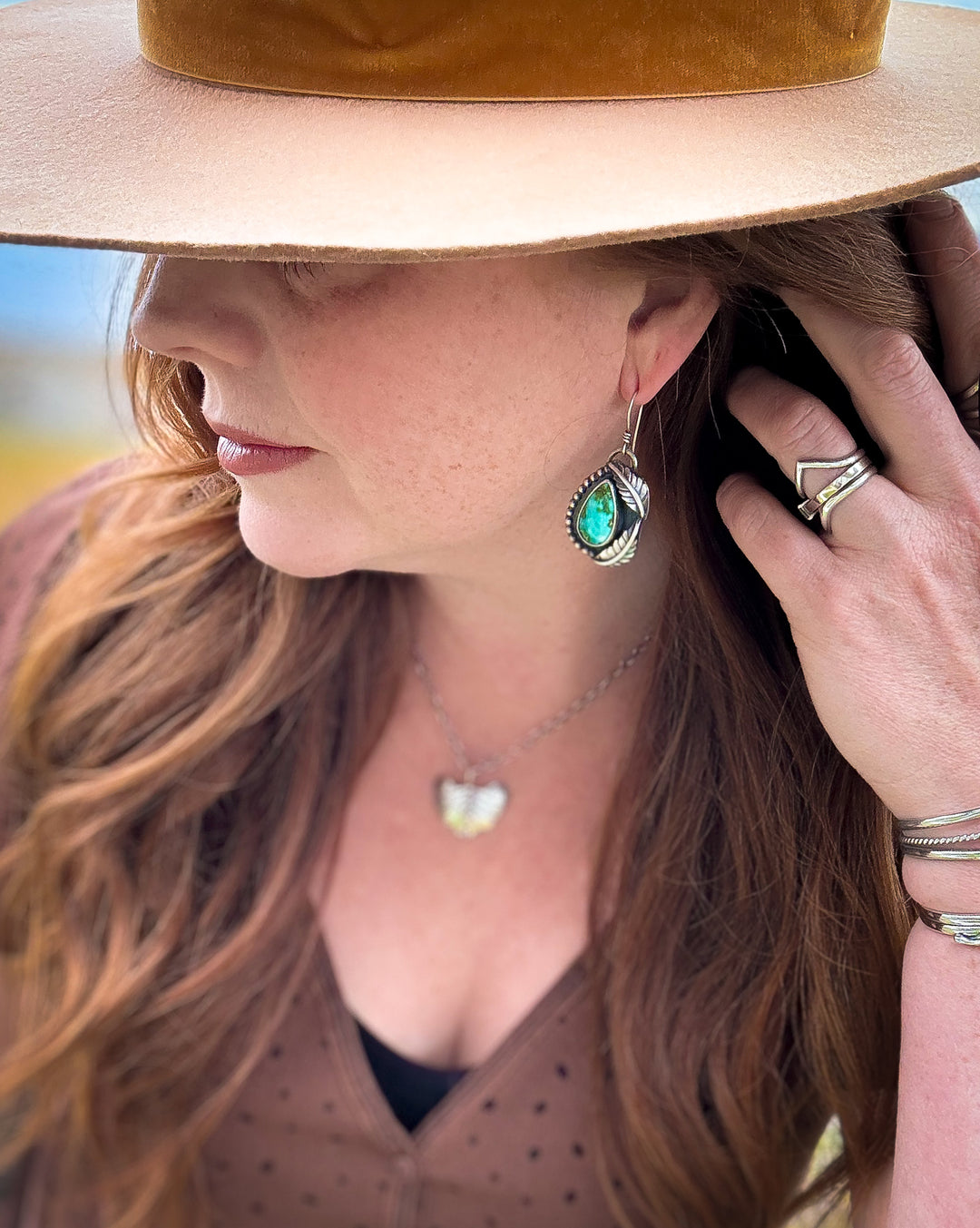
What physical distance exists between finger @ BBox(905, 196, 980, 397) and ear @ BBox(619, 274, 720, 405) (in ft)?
0.59

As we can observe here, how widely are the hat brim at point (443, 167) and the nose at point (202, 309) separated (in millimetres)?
107

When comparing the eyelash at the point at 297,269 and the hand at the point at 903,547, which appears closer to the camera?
the eyelash at the point at 297,269

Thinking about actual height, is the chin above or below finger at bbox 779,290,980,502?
below

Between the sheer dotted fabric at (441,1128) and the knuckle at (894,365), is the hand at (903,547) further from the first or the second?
the sheer dotted fabric at (441,1128)

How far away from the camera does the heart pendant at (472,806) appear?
1388mm

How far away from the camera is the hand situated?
945mm

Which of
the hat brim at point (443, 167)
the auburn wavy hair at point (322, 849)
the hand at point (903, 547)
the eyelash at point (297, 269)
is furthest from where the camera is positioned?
the auburn wavy hair at point (322, 849)

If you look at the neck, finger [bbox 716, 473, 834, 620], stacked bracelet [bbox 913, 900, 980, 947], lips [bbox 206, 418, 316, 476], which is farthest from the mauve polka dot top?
lips [bbox 206, 418, 316, 476]

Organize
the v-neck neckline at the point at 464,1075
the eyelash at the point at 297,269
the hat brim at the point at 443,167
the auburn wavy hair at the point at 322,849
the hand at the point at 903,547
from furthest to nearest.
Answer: the v-neck neckline at the point at 464,1075, the auburn wavy hair at the point at 322,849, the hand at the point at 903,547, the eyelash at the point at 297,269, the hat brim at the point at 443,167

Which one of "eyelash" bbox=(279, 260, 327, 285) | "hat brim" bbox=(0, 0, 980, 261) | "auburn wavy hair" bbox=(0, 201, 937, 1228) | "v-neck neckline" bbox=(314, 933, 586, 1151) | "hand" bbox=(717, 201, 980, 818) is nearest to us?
"hat brim" bbox=(0, 0, 980, 261)

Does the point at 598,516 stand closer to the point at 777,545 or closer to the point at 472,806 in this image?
the point at 777,545

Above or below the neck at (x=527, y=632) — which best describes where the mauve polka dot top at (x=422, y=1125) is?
below

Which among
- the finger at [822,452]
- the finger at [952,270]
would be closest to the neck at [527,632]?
the finger at [822,452]

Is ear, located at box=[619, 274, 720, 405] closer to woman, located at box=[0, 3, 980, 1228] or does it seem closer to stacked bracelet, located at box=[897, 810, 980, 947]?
woman, located at box=[0, 3, 980, 1228]
